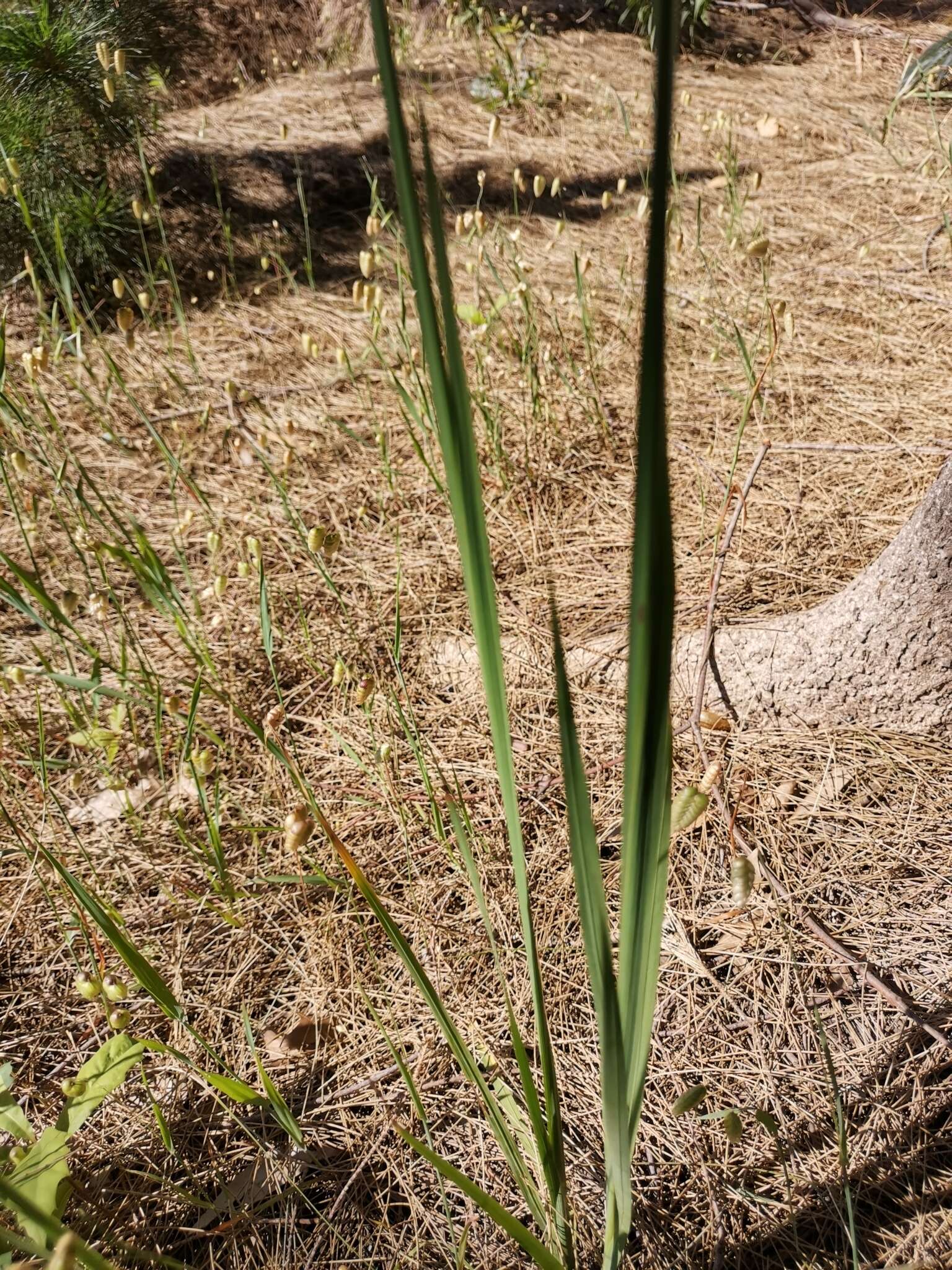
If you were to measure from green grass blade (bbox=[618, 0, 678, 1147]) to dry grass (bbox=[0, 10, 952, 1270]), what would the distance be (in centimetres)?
45

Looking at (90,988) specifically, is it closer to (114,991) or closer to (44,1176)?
(114,991)

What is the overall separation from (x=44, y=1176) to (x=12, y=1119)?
0.11m

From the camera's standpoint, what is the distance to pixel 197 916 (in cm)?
122

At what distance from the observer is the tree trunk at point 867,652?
4.00ft

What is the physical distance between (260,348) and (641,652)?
2263mm

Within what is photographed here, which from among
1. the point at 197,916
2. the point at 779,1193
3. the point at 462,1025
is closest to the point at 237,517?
the point at 197,916

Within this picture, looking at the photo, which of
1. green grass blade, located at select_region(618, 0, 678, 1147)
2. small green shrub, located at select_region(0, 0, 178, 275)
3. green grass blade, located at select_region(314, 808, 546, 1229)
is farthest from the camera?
small green shrub, located at select_region(0, 0, 178, 275)

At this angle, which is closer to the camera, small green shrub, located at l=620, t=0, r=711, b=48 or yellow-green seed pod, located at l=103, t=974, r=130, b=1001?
yellow-green seed pod, located at l=103, t=974, r=130, b=1001

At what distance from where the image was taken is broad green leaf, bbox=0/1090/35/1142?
0.87 meters

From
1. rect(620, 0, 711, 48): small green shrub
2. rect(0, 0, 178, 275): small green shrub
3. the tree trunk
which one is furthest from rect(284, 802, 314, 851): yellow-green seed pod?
rect(620, 0, 711, 48): small green shrub

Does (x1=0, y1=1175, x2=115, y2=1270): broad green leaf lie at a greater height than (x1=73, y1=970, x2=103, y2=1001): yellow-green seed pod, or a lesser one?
greater

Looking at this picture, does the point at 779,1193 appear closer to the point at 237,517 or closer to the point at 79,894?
the point at 79,894

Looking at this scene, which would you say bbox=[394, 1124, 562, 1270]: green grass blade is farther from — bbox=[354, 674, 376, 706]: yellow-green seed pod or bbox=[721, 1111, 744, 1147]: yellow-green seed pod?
bbox=[354, 674, 376, 706]: yellow-green seed pod

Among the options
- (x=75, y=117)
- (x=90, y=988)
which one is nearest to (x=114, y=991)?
(x=90, y=988)
